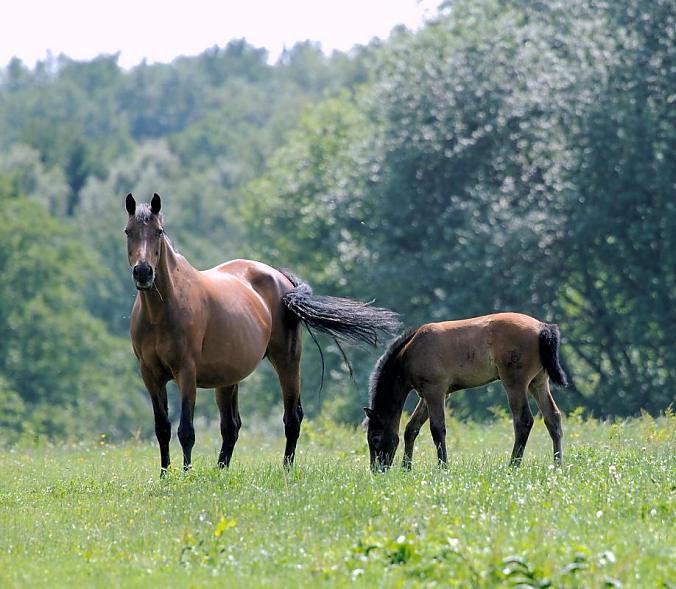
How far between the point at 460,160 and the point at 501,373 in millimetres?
23398

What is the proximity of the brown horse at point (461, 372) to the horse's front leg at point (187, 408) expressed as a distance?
199cm

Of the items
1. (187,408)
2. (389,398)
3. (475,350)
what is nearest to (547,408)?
(475,350)

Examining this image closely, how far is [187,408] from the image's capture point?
12.3 m

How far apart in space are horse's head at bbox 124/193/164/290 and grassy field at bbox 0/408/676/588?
1899 millimetres

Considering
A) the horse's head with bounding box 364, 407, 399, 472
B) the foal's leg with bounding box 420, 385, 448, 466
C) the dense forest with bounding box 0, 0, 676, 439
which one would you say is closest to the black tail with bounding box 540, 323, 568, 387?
the foal's leg with bounding box 420, 385, 448, 466

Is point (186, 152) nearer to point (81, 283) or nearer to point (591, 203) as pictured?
point (81, 283)

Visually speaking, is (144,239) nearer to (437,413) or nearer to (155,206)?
(155,206)

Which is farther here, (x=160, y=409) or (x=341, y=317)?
(x=341, y=317)

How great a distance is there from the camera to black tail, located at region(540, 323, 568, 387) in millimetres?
12758

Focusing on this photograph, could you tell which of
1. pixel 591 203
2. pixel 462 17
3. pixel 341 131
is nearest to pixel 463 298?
pixel 591 203

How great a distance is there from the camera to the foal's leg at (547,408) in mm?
12883

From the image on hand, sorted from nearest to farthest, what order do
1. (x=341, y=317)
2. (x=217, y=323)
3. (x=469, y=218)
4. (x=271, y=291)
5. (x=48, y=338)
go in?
(x=217, y=323), (x=341, y=317), (x=271, y=291), (x=469, y=218), (x=48, y=338)

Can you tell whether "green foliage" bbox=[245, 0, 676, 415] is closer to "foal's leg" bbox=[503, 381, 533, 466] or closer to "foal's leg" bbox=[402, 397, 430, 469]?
"foal's leg" bbox=[402, 397, 430, 469]

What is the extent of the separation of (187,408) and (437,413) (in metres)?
2.81
